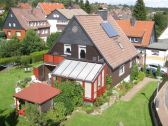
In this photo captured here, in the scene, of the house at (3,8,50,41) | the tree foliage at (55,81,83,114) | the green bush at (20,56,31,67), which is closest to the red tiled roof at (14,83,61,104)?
the tree foliage at (55,81,83,114)

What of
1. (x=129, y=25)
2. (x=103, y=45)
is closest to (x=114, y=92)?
(x=103, y=45)

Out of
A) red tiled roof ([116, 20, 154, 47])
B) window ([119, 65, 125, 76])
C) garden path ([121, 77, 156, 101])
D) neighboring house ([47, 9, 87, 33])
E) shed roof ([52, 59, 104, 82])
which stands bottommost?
garden path ([121, 77, 156, 101])

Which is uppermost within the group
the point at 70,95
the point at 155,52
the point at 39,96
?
the point at 155,52

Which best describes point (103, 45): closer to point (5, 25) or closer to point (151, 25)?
point (151, 25)

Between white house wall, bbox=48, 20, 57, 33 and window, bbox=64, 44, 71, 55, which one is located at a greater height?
white house wall, bbox=48, 20, 57, 33

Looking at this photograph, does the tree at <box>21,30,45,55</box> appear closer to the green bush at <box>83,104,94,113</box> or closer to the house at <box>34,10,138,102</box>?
the house at <box>34,10,138,102</box>

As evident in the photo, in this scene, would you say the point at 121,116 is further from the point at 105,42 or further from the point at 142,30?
the point at 142,30

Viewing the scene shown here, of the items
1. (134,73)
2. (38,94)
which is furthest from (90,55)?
(38,94)
